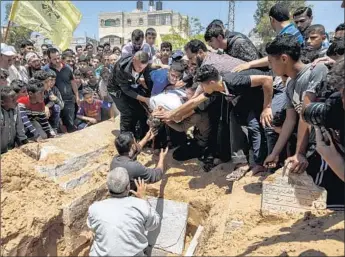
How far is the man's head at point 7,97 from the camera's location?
471 centimetres

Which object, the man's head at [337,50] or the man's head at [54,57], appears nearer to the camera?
the man's head at [337,50]

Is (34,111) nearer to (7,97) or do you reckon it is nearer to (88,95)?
(7,97)

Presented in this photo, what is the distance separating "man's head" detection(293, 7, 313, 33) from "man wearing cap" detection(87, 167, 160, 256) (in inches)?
137

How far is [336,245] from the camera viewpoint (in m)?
2.48

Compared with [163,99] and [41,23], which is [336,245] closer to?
[163,99]

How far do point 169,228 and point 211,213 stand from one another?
0.98m

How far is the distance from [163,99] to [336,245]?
2946 millimetres

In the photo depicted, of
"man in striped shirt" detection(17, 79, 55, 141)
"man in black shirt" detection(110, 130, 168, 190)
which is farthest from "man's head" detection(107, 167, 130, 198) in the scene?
"man in striped shirt" detection(17, 79, 55, 141)

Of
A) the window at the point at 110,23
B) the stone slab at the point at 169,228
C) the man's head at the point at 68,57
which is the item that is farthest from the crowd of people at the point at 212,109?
the window at the point at 110,23

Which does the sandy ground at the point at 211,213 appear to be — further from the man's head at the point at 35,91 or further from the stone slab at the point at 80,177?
the man's head at the point at 35,91

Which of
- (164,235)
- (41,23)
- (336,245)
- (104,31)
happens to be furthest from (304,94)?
(104,31)

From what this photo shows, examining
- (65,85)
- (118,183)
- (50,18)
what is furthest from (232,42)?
(50,18)

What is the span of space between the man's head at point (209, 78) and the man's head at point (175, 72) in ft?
3.11

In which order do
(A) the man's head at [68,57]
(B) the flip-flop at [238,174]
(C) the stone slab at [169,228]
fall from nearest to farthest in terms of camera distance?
(B) the flip-flop at [238,174] → (C) the stone slab at [169,228] → (A) the man's head at [68,57]
